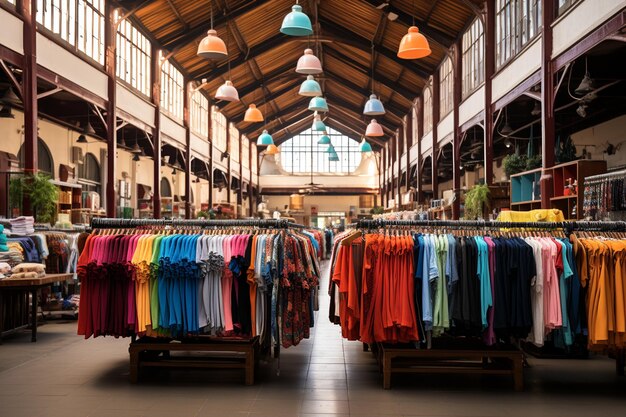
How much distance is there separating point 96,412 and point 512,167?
9781mm

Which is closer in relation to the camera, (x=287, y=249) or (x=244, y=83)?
(x=287, y=249)

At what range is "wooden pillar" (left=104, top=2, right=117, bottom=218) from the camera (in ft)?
47.5

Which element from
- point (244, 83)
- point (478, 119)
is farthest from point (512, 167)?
point (244, 83)

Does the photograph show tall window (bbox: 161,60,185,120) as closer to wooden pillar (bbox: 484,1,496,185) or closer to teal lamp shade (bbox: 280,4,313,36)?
wooden pillar (bbox: 484,1,496,185)

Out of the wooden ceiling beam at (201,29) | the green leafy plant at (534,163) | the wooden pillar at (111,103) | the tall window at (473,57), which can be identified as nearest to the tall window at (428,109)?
the tall window at (473,57)

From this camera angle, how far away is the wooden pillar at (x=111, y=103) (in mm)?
14492

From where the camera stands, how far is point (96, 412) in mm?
4297

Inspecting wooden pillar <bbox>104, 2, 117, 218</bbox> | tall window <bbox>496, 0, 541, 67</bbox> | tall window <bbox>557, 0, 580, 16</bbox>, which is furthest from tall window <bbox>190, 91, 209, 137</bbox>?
tall window <bbox>557, 0, 580, 16</bbox>

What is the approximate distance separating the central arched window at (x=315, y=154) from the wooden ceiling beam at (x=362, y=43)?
19.0 meters

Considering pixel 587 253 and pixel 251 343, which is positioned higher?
pixel 587 253

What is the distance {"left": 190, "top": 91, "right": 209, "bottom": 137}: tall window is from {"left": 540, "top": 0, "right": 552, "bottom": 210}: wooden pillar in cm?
1554

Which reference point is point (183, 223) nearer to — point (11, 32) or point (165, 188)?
point (11, 32)

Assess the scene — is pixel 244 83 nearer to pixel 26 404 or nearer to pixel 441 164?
pixel 441 164

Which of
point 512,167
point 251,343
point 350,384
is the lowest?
point 350,384
